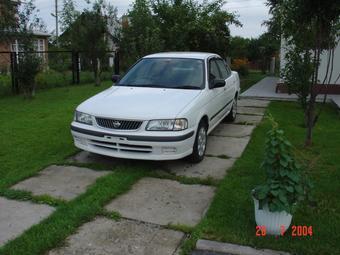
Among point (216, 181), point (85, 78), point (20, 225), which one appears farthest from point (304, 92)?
point (85, 78)

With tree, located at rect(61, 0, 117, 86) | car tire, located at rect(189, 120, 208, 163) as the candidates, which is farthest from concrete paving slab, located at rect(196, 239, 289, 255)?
tree, located at rect(61, 0, 117, 86)

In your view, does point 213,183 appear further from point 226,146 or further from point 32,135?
point 32,135

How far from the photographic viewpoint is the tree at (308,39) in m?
6.08

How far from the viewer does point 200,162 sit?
5953mm

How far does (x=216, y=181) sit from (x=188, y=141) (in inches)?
26.5

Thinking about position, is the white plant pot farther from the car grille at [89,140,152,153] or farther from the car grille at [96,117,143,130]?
the car grille at [96,117,143,130]

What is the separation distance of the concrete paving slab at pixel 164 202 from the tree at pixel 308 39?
2943mm

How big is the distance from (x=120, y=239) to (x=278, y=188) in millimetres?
1486

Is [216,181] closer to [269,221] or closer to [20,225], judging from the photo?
[269,221]

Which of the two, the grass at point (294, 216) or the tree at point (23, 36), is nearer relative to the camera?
the grass at point (294, 216)

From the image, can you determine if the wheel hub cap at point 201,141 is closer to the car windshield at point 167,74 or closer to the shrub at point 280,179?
the car windshield at point 167,74

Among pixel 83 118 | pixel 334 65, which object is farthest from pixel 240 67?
pixel 83 118

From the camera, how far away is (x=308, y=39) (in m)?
7.30

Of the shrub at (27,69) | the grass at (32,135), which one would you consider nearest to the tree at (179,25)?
the shrub at (27,69)
